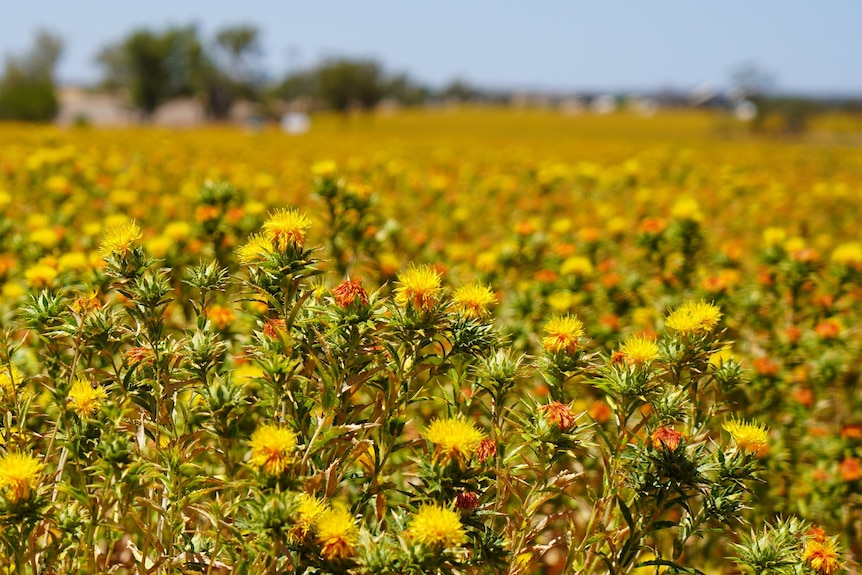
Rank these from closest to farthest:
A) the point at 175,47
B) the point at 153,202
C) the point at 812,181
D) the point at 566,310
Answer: the point at 566,310 < the point at 153,202 < the point at 812,181 < the point at 175,47

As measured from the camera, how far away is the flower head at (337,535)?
120 centimetres

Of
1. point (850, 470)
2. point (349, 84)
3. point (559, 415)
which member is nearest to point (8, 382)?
point (559, 415)

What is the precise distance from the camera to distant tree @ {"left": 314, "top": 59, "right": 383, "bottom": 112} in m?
63.6

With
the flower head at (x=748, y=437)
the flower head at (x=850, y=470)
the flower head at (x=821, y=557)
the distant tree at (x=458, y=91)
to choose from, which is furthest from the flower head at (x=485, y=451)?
the distant tree at (x=458, y=91)

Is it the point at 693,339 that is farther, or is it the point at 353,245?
the point at 353,245

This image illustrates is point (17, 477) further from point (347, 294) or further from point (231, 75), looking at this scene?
point (231, 75)

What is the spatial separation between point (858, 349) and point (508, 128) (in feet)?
135

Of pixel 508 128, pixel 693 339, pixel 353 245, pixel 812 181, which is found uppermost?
pixel 693 339

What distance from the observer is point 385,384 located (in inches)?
59.9

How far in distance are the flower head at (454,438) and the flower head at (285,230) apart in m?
0.50

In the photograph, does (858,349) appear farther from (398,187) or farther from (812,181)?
(812,181)

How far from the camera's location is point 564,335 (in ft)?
5.07

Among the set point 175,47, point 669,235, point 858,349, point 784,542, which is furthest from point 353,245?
point 175,47

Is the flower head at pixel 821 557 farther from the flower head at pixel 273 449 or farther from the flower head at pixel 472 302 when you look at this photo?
the flower head at pixel 273 449
